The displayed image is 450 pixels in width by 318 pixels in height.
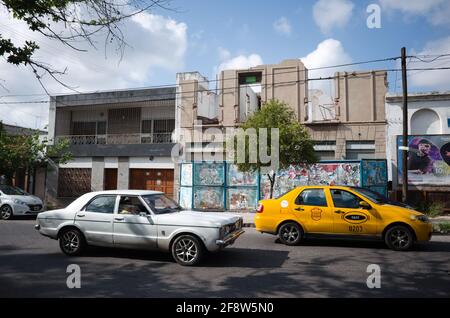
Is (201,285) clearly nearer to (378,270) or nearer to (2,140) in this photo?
(378,270)

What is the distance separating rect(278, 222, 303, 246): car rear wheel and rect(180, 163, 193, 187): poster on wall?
10.5 m

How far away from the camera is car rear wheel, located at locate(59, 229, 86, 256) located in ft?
23.7

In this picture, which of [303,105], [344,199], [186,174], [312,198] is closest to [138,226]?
[312,198]

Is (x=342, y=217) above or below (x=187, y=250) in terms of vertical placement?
above

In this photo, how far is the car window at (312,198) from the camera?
848 centimetres

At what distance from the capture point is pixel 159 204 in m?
7.18

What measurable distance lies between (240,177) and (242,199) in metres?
1.17

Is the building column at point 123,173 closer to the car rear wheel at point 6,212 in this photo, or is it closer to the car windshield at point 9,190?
the car windshield at point 9,190

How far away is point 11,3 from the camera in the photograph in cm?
545

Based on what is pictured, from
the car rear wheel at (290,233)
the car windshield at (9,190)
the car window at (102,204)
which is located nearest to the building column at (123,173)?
the car windshield at (9,190)

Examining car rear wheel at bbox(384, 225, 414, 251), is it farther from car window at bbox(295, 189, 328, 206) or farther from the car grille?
the car grille

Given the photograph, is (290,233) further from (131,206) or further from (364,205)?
(131,206)

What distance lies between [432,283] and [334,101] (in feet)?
49.8
